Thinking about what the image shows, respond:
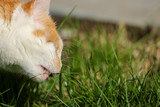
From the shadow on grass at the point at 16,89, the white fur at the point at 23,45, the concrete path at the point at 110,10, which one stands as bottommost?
the shadow on grass at the point at 16,89

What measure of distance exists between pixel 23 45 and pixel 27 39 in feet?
0.14

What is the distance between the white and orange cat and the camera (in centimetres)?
142

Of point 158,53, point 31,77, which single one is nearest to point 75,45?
point 31,77

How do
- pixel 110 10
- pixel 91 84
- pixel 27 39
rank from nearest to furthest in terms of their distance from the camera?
pixel 27 39, pixel 91 84, pixel 110 10

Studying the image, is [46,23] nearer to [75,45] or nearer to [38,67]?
[38,67]

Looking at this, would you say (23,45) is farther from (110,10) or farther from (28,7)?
(110,10)

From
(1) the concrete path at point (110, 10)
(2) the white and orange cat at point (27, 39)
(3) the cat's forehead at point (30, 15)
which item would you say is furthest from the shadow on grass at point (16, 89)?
(1) the concrete path at point (110, 10)

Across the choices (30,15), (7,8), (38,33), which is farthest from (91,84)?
(7,8)

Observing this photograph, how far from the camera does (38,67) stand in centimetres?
150

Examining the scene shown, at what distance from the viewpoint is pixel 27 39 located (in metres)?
1.43

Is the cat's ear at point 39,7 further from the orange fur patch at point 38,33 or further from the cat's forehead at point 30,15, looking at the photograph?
the orange fur patch at point 38,33

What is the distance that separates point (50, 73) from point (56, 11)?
8.04 feet

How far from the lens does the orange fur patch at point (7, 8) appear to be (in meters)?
1.44

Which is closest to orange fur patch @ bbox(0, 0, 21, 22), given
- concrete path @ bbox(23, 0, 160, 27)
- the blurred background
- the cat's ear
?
the cat's ear
